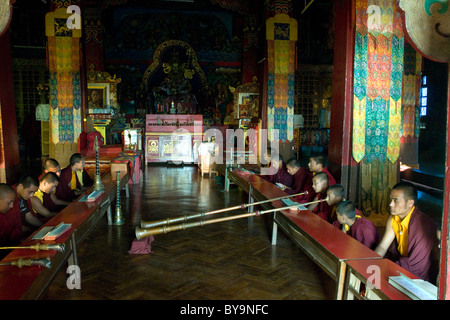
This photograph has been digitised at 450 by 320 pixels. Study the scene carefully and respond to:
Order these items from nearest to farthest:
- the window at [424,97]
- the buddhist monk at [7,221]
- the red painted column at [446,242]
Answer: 1. the red painted column at [446,242]
2. the buddhist monk at [7,221]
3. the window at [424,97]

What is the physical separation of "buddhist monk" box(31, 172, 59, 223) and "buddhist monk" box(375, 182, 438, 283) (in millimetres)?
3805

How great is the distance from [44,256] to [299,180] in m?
4.37

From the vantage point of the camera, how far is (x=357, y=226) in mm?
3301

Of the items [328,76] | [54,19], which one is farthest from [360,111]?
[328,76]

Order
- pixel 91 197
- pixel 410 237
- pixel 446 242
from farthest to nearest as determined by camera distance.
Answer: pixel 91 197 < pixel 410 237 < pixel 446 242

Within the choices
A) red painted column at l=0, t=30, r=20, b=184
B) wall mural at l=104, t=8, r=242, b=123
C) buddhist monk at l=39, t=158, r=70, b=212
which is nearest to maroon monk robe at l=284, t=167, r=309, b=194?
buddhist monk at l=39, t=158, r=70, b=212

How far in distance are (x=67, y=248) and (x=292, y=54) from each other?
27.4 ft

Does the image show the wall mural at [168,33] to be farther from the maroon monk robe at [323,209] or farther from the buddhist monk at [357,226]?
the buddhist monk at [357,226]

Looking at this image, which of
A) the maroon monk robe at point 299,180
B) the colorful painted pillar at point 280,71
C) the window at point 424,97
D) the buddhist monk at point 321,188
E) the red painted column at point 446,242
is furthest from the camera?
the window at point 424,97

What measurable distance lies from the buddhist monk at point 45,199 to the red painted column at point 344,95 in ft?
13.8

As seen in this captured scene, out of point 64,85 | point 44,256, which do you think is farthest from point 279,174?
point 64,85

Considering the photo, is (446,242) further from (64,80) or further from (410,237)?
(64,80)

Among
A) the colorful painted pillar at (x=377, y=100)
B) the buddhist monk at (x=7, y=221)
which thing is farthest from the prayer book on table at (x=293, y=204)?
the buddhist monk at (x=7, y=221)

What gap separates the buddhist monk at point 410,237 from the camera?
2.87 meters
